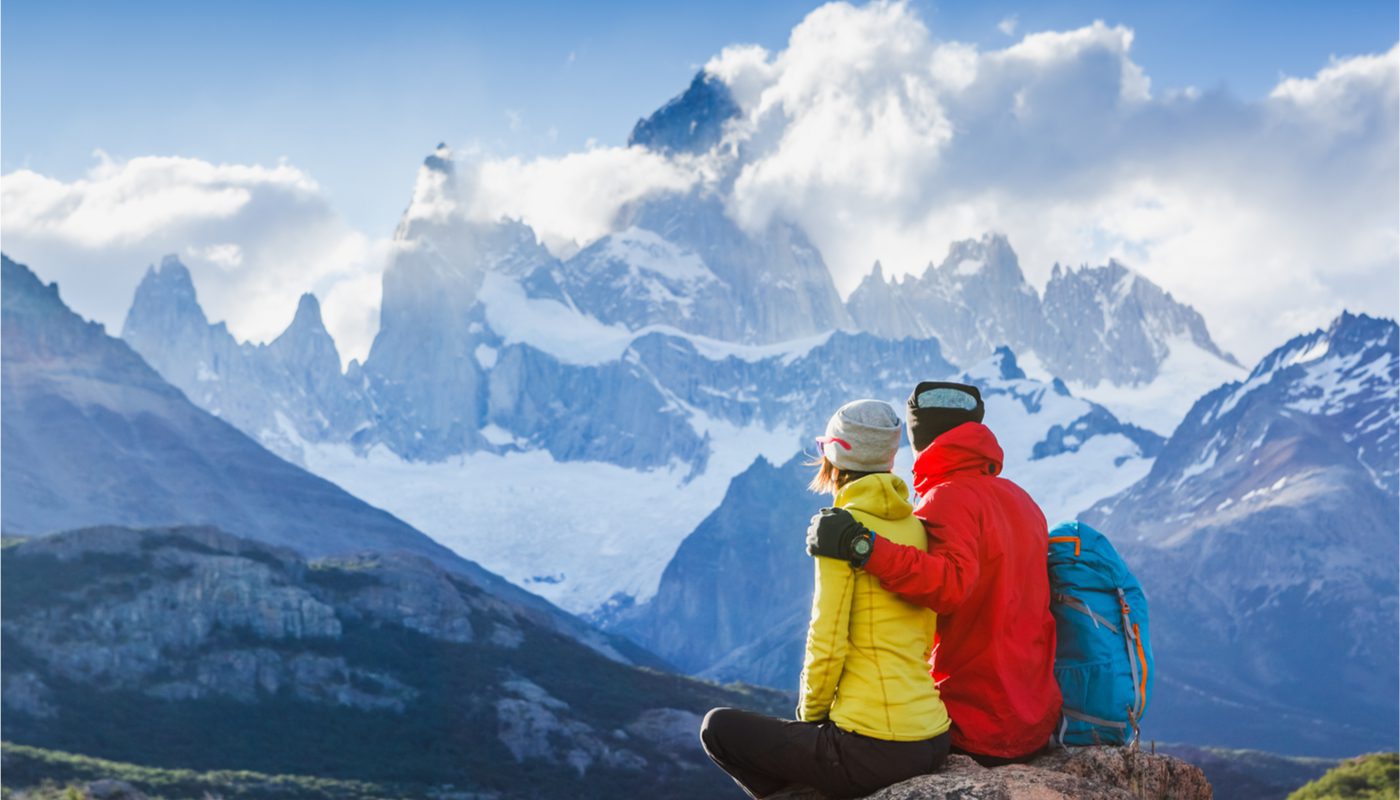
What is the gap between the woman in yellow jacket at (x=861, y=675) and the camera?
11023mm

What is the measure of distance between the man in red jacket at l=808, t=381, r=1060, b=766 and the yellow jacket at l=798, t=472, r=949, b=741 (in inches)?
21.1

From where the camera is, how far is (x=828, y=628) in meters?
11.0

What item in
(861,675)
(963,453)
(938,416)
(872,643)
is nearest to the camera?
(872,643)

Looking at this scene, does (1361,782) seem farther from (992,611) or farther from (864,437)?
(864,437)

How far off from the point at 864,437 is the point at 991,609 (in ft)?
6.24

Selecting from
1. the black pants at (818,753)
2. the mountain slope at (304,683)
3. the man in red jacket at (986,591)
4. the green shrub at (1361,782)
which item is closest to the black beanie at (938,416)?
the man in red jacket at (986,591)

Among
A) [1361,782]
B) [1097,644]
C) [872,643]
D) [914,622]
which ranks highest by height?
[1361,782]

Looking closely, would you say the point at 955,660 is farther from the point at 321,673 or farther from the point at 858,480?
the point at 321,673

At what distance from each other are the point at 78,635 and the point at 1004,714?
145m

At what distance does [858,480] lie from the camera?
11.2m

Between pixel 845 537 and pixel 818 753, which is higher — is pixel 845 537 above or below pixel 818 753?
above

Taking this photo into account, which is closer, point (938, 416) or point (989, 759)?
point (989, 759)

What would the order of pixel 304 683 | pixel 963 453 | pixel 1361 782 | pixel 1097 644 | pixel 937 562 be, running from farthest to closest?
pixel 304 683
pixel 1361 782
pixel 1097 644
pixel 963 453
pixel 937 562

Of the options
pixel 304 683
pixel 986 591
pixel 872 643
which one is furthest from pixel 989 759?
pixel 304 683
